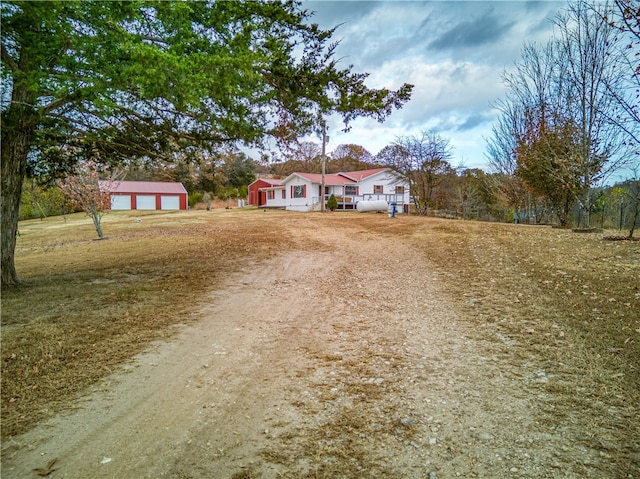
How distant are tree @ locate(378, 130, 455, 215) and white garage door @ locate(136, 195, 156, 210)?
102 ft

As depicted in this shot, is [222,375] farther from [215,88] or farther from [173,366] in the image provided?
[215,88]

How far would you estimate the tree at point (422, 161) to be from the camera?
21625 millimetres

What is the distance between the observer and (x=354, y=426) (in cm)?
258

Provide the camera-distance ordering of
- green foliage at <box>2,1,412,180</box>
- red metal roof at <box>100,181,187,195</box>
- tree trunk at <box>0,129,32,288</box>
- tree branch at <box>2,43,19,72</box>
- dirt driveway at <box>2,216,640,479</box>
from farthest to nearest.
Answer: red metal roof at <box>100,181,187,195</box> → tree trunk at <box>0,129,32,288</box> → tree branch at <box>2,43,19,72</box> → green foliage at <box>2,1,412,180</box> → dirt driveway at <box>2,216,640,479</box>

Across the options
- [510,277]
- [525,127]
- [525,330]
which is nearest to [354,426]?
[525,330]

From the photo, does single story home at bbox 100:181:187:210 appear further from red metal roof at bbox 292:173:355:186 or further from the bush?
red metal roof at bbox 292:173:355:186

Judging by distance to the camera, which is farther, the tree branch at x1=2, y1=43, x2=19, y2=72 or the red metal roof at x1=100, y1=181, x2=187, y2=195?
the red metal roof at x1=100, y1=181, x2=187, y2=195

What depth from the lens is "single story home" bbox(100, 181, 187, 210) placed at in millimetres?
40719

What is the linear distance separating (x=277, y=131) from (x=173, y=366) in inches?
208

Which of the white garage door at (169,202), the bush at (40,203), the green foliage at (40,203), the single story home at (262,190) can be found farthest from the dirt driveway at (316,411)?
the white garage door at (169,202)

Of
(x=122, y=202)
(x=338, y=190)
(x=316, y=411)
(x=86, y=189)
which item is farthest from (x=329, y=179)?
(x=316, y=411)

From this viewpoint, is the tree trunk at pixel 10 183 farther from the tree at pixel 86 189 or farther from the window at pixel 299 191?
the window at pixel 299 191

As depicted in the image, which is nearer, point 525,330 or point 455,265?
point 525,330

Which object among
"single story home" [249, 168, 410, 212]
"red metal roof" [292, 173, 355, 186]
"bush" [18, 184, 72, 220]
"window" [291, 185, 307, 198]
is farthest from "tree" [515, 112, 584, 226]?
"bush" [18, 184, 72, 220]
